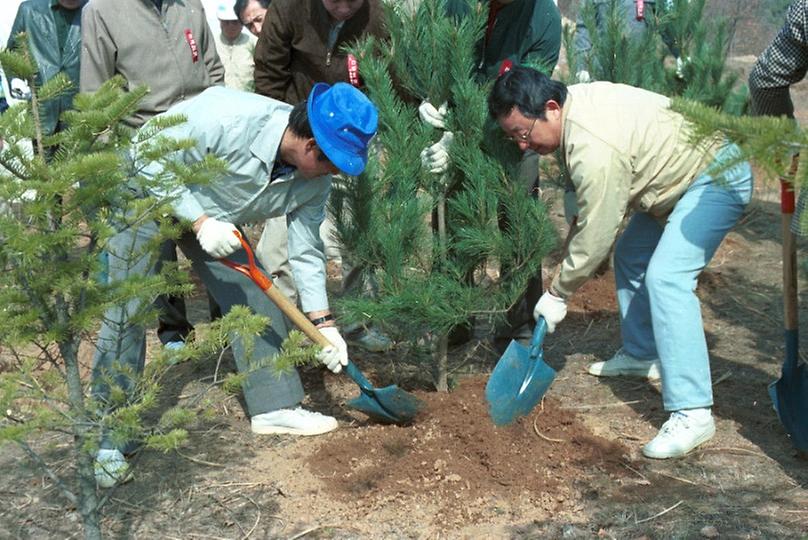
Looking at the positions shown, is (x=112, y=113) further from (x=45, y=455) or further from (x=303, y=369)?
(x=303, y=369)

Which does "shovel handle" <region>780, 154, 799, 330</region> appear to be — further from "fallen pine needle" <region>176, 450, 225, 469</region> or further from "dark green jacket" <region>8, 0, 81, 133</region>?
"dark green jacket" <region>8, 0, 81, 133</region>

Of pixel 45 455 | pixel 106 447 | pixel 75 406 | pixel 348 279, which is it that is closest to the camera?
pixel 75 406

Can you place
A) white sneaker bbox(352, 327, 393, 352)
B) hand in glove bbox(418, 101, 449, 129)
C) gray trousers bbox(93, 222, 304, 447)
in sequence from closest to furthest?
gray trousers bbox(93, 222, 304, 447) < hand in glove bbox(418, 101, 449, 129) < white sneaker bbox(352, 327, 393, 352)

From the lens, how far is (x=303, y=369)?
176 inches

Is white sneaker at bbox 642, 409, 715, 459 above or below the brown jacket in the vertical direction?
below

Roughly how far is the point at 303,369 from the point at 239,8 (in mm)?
2179

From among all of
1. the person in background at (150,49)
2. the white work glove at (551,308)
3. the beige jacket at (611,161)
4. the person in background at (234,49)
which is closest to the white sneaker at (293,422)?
the person in background at (150,49)

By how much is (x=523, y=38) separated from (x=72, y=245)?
2241 millimetres

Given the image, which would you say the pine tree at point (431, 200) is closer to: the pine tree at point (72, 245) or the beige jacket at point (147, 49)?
the beige jacket at point (147, 49)

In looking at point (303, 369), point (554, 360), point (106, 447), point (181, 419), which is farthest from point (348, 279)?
point (181, 419)

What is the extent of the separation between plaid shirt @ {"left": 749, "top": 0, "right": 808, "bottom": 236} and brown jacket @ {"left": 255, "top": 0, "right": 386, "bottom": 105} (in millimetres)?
1517

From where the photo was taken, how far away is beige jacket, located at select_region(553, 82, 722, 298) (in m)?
3.38

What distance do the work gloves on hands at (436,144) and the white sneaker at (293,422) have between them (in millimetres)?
1057

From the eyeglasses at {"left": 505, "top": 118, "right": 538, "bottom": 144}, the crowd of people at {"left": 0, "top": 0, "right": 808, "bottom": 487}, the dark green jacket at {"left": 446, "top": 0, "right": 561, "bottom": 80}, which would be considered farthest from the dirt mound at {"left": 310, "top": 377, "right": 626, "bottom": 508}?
the dark green jacket at {"left": 446, "top": 0, "right": 561, "bottom": 80}
